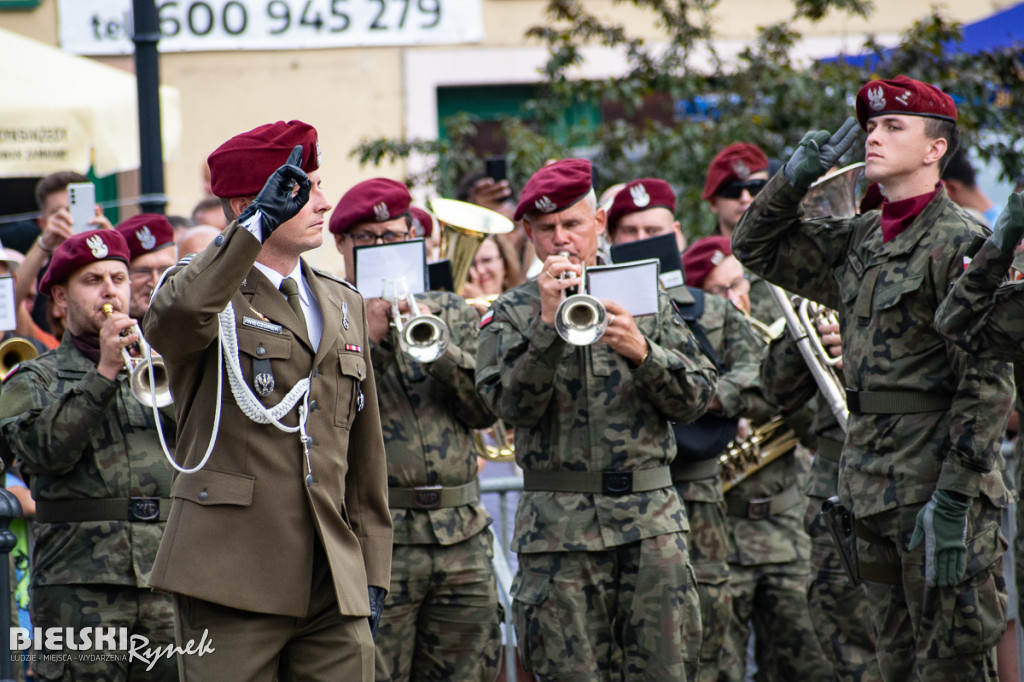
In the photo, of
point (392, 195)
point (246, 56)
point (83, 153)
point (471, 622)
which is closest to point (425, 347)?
point (392, 195)

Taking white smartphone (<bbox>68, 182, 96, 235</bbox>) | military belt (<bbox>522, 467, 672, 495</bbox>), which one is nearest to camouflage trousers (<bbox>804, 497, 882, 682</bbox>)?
military belt (<bbox>522, 467, 672, 495</bbox>)

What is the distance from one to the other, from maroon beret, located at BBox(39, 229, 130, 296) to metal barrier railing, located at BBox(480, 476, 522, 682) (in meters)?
2.35

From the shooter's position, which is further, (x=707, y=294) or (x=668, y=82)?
(x=668, y=82)

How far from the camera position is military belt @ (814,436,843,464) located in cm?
658

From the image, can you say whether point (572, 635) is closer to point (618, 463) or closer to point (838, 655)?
point (618, 463)

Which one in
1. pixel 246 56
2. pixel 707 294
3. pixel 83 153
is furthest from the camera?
pixel 246 56

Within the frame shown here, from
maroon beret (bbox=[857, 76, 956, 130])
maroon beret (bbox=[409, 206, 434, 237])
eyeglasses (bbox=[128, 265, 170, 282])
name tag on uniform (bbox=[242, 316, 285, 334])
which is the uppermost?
maroon beret (bbox=[857, 76, 956, 130])

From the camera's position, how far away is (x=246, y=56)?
13.7 metres

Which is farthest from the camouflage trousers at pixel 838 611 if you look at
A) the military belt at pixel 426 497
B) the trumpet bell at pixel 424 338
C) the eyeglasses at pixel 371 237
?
the eyeglasses at pixel 371 237

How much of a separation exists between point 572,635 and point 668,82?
19.3 feet

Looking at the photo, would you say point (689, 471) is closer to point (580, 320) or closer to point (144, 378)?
point (580, 320)

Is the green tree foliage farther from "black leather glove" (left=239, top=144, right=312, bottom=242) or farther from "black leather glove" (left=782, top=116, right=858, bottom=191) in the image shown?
"black leather glove" (left=239, top=144, right=312, bottom=242)

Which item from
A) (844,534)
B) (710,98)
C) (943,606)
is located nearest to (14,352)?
(844,534)

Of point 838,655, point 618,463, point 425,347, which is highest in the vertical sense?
point 425,347
